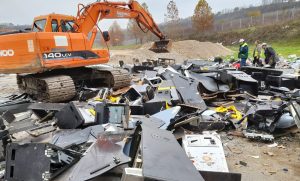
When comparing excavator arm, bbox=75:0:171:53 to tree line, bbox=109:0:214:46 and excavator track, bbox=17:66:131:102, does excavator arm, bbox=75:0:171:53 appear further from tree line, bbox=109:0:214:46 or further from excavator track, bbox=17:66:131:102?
tree line, bbox=109:0:214:46

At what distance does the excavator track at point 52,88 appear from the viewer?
730cm

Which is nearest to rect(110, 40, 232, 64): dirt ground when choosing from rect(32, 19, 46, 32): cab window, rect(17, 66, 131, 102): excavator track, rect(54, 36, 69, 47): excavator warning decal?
rect(17, 66, 131, 102): excavator track

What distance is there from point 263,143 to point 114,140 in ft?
8.07

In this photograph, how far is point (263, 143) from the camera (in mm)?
4605

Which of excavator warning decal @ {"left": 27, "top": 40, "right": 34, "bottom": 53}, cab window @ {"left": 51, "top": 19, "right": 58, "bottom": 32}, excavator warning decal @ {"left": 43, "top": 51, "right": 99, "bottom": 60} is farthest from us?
cab window @ {"left": 51, "top": 19, "right": 58, "bottom": 32}

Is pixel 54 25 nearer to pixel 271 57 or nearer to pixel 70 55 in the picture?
pixel 70 55

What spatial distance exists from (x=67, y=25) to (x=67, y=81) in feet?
6.03

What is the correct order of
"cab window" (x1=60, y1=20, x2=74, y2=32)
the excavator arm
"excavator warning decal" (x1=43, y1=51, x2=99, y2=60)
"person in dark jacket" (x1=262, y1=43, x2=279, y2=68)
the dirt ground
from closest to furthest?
"excavator warning decal" (x1=43, y1=51, x2=99, y2=60), "cab window" (x1=60, y1=20, x2=74, y2=32), the excavator arm, "person in dark jacket" (x1=262, y1=43, x2=279, y2=68), the dirt ground

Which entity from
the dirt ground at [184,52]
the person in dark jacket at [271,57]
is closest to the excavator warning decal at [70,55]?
the person in dark jacket at [271,57]

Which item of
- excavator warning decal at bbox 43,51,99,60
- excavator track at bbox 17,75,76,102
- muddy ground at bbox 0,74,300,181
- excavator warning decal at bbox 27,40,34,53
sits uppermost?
excavator warning decal at bbox 27,40,34,53

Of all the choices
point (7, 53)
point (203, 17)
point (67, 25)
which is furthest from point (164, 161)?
point (203, 17)

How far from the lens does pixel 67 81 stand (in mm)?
7656

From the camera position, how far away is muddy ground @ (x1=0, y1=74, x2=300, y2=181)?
12.1ft

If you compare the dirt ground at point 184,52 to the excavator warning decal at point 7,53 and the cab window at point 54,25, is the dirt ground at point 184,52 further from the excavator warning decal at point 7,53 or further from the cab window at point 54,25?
the excavator warning decal at point 7,53
